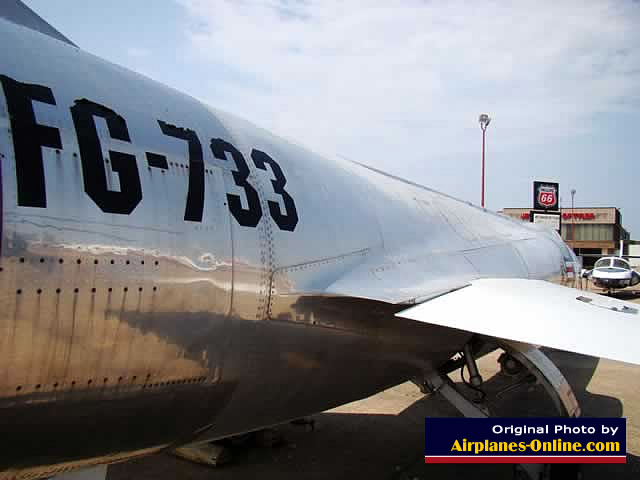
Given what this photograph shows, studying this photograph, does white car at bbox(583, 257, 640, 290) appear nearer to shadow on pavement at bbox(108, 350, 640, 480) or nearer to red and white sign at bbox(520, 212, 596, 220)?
shadow on pavement at bbox(108, 350, 640, 480)

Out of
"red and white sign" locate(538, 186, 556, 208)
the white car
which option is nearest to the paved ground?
the white car

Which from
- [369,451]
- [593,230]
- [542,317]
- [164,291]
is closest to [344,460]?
[369,451]

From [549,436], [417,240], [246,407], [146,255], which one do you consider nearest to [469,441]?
[549,436]

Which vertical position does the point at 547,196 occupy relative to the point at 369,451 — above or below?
above

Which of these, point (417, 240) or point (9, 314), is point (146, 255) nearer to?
point (9, 314)

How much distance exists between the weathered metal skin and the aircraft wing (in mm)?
326

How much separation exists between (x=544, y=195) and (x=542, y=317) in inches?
1278

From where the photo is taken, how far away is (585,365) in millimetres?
12008

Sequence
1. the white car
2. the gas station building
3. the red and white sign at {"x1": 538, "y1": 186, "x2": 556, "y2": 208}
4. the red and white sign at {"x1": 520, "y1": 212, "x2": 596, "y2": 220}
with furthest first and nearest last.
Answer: the red and white sign at {"x1": 520, "y1": 212, "x2": 596, "y2": 220} → the gas station building → the red and white sign at {"x1": 538, "y1": 186, "x2": 556, "y2": 208} → the white car

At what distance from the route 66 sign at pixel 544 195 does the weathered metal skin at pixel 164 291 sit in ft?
105

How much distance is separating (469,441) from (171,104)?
3881mm

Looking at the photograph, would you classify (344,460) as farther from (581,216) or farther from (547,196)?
(581,216)

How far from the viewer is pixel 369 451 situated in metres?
6.43

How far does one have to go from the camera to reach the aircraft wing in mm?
3805
